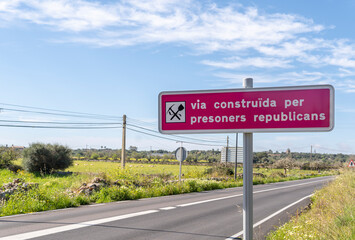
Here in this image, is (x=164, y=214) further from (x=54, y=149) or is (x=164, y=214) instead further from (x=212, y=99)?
(x=54, y=149)

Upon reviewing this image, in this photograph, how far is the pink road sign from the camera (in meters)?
2.91

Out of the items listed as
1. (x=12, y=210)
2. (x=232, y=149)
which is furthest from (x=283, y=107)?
→ (x=232, y=149)

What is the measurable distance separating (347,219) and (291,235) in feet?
4.26

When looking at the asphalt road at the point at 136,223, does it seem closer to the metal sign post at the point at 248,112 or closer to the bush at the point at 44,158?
the metal sign post at the point at 248,112

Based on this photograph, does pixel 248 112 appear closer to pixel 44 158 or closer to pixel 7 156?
pixel 44 158

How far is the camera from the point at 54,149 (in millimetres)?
40281

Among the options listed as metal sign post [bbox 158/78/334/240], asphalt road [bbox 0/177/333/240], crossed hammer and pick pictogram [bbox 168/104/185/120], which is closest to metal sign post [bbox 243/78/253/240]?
metal sign post [bbox 158/78/334/240]

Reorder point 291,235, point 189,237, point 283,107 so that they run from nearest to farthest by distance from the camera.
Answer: point 283,107 → point 291,235 → point 189,237

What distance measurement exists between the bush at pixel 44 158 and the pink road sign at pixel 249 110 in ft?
125

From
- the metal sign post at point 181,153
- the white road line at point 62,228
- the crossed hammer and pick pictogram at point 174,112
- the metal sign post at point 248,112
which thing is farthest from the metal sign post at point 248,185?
the metal sign post at point 181,153

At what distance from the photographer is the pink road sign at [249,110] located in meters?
2.91

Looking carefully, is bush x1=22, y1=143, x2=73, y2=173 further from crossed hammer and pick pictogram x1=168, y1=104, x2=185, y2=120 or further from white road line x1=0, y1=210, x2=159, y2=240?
crossed hammer and pick pictogram x1=168, y1=104, x2=185, y2=120

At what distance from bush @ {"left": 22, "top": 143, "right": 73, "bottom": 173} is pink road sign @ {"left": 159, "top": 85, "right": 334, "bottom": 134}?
38.1m

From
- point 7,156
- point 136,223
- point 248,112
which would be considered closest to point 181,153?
point 136,223
